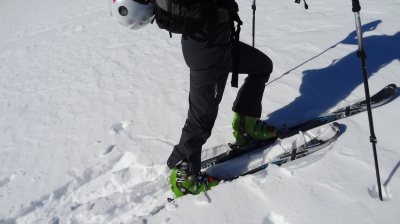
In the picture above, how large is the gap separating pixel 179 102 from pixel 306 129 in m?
1.84

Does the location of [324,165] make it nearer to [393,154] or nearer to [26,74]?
[393,154]

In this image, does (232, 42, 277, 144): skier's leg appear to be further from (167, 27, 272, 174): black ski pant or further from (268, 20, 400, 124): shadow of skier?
(268, 20, 400, 124): shadow of skier

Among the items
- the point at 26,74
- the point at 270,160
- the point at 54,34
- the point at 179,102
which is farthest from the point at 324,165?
the point at 54,34

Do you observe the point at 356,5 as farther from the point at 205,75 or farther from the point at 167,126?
the point at 167,126

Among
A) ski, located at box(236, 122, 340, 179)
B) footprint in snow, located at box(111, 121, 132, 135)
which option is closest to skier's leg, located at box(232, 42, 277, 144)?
ski, located at box(236, 122, 340, 179)

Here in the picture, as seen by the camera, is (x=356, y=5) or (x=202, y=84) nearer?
(x=356, y=5)

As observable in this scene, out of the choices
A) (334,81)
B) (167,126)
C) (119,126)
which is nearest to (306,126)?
(334,81)

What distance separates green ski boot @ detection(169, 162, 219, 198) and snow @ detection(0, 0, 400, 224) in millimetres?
78

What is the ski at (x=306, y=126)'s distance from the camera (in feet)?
10.4

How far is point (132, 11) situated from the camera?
2.12m

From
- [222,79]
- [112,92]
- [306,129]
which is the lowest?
[112,92]

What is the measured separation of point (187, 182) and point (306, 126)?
1469mm

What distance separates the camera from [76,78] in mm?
5863

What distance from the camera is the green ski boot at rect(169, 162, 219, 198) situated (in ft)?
8.71
